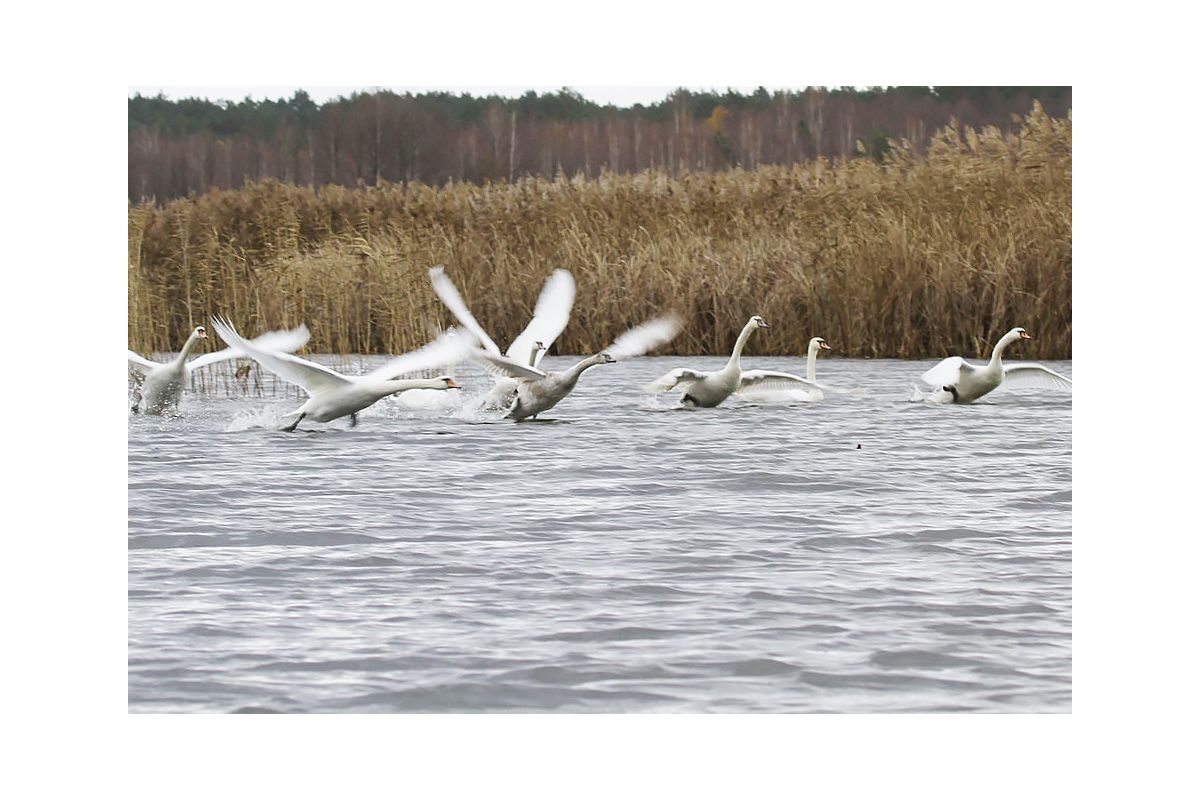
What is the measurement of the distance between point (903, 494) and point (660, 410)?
3.72 meters

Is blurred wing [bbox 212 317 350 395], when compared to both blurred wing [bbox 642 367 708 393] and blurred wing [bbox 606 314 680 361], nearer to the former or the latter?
blurred wing [bbox 606 314 680 361]

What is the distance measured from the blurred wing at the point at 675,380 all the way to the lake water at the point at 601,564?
258mm

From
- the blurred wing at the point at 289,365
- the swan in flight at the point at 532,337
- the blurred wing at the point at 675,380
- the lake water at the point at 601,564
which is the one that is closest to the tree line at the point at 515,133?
the swan in flight at the point at 532,337

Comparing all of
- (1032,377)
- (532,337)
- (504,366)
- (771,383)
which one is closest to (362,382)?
(504,366)

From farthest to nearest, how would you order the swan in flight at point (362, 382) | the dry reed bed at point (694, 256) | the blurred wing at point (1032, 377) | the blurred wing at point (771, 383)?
the dry reed bed at point (694, 256)
the blurred wing at point (1032, 377)
the blurred wing at point (771, 383)
the swan in flight at point (362, 382)

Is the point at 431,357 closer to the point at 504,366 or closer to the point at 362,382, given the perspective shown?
the point at 362,382

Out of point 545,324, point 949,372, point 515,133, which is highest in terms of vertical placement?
point 515,133

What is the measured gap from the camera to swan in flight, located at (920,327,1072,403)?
1148 cm

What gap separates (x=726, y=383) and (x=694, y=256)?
3665 mm

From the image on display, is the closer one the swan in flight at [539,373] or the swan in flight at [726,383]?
the swan in flight at [539,373]

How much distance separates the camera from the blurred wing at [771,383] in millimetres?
11414

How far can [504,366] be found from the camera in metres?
9.96

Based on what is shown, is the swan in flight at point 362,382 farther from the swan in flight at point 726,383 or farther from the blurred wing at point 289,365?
the swan in flight at point 726,383
